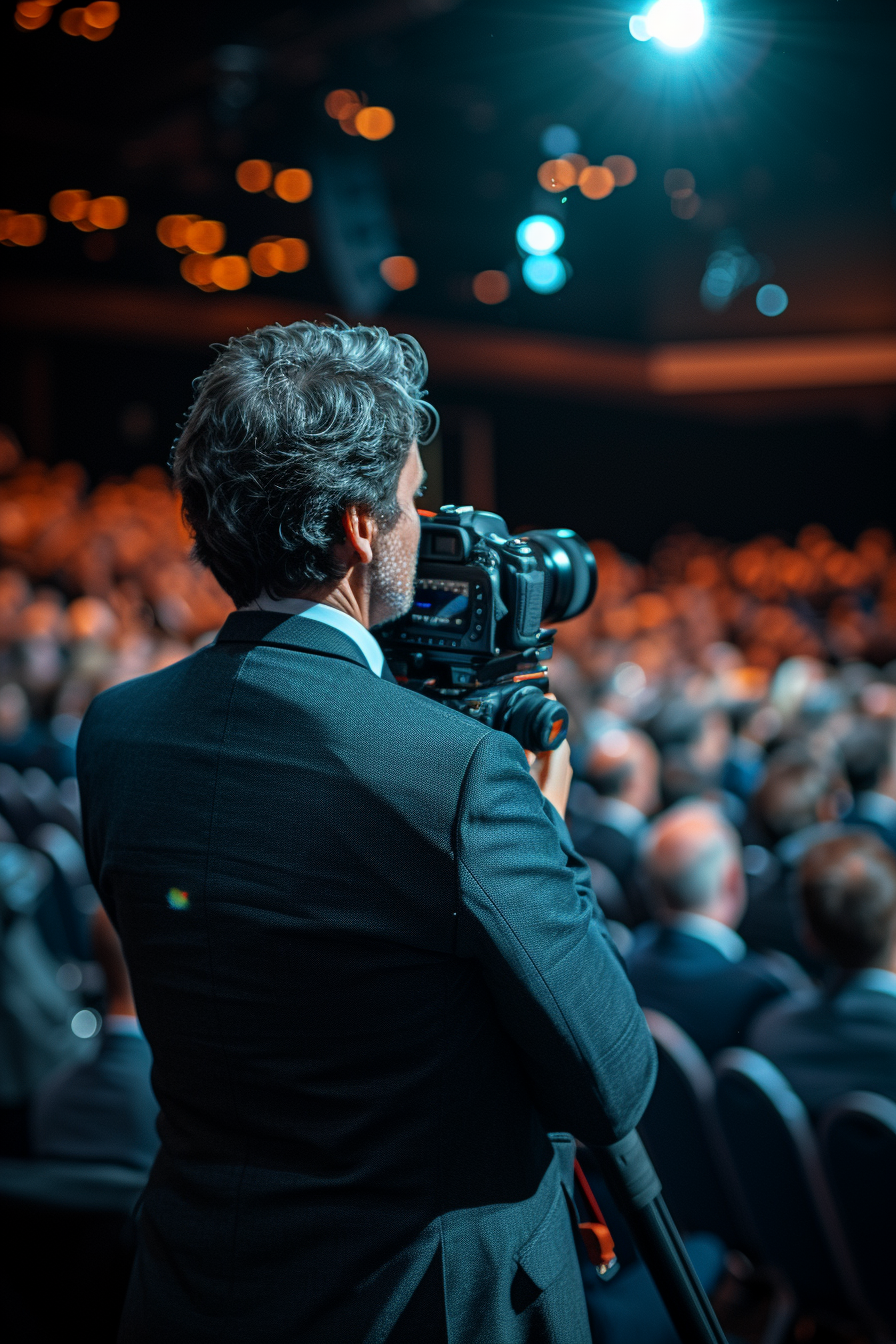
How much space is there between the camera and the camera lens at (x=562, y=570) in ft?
4.19

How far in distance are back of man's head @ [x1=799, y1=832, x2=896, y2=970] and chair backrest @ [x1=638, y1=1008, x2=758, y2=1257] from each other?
1.17 feet

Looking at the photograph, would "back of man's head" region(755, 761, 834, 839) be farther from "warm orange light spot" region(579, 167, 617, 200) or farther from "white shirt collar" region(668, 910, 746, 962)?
"warm orange light spot" region(579, 167, 617, 200)

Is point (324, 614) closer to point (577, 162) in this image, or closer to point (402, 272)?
point (577, 162)

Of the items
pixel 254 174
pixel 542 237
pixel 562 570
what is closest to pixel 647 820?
pixel 562 570

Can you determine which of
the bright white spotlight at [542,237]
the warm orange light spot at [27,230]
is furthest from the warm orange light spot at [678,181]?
the warm orange light spot at [27,230]

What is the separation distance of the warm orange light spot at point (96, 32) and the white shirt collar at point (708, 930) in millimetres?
4840

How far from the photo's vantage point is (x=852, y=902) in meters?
2.05

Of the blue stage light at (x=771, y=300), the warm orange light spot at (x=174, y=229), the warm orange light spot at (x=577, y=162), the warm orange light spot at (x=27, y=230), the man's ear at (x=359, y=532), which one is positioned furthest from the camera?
the blue stage light at (x=771, y=300)

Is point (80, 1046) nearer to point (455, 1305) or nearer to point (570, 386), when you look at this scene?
point (455, 1305)

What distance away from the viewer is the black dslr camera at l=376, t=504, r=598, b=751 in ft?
3.85

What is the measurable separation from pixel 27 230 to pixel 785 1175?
10094 mm

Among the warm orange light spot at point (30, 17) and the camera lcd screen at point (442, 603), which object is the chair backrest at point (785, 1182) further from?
the warm orange light spot at point (30, 17)

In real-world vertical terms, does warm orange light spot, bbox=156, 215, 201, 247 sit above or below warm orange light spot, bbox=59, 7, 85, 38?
above

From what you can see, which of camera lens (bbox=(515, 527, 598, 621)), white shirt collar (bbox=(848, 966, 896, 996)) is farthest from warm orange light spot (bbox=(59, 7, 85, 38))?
white shirt collar (bbox=(848, 966, 896, 996))
